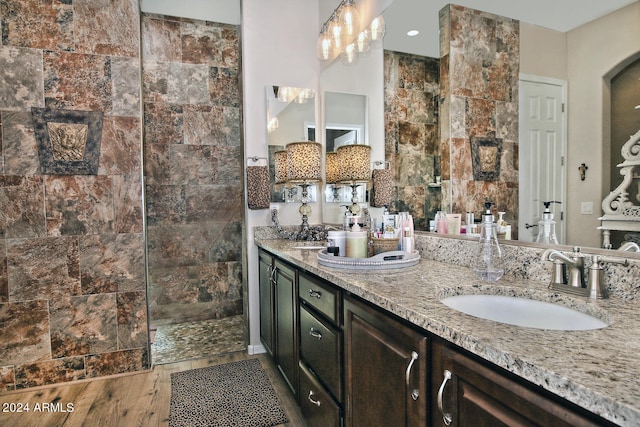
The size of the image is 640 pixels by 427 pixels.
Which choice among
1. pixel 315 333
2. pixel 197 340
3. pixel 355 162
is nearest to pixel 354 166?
pixel 355 162

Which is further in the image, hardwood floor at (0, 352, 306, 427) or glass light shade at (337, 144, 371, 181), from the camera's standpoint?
glass light shade at (337, 144, 371, 181)

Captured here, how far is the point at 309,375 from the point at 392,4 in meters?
2.06

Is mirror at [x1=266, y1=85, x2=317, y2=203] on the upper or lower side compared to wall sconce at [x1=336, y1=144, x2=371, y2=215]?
upper

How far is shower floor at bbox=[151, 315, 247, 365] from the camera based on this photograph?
2887mm

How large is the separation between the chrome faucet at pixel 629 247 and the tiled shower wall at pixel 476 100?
0.36 m

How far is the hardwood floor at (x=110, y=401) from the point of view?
197 cm

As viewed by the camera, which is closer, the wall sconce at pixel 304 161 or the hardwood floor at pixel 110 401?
the hardwood floor at pixel 110 401

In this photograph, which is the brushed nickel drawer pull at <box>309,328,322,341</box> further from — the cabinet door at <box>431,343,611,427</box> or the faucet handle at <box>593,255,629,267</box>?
the faucet handle at <box>593,255,629,267</box>

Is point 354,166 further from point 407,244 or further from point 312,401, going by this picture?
point 312,401

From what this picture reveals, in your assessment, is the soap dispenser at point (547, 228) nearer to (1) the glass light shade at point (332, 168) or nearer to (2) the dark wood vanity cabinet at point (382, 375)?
(2) the dark wood vanity cabinet at point (382, 375)

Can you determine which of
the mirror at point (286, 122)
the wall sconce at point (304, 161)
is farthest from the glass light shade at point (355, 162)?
the mirror at point (286, 122)

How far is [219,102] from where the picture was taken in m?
3.74

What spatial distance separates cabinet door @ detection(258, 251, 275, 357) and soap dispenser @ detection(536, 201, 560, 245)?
61.5 inches

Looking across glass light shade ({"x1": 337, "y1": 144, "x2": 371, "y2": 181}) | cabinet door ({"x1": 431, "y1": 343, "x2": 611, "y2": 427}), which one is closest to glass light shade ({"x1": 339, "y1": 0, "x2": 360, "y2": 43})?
glass light shade ({"x1": 337, "y1": 144, "x2": 371, "y2": 181})
